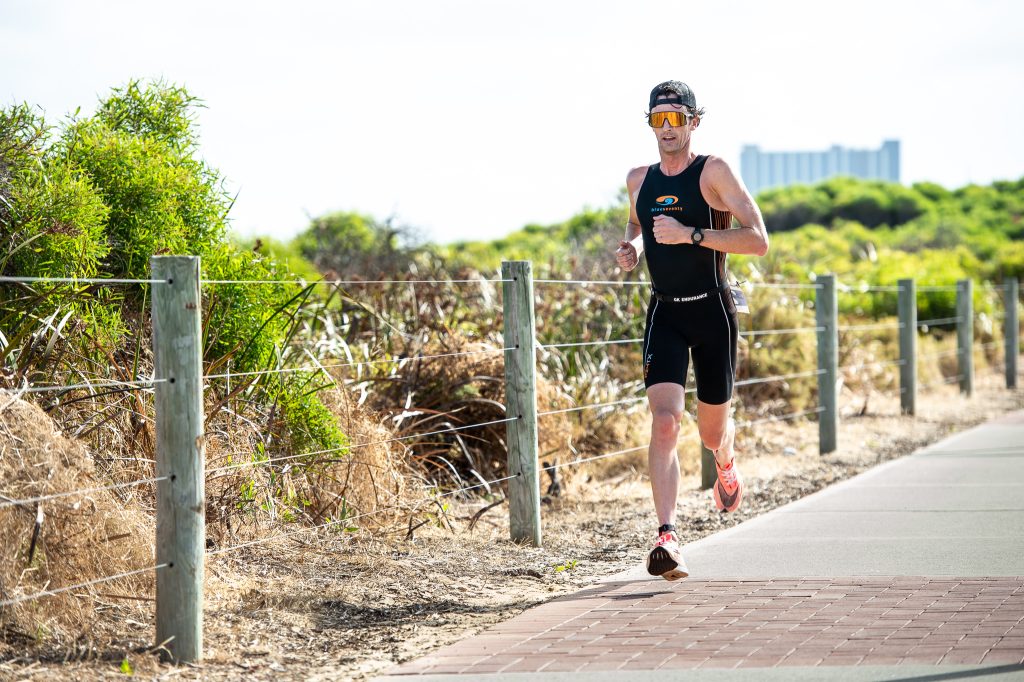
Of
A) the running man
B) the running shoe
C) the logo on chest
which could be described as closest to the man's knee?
the running man

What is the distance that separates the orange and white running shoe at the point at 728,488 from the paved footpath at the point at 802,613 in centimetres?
19

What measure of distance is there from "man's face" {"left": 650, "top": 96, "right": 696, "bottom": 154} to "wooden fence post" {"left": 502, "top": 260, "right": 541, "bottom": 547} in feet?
3.63

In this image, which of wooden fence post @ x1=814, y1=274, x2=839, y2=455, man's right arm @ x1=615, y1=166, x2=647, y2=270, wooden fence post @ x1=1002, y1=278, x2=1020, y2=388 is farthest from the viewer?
→ wooden fence post @ x1=1002, y1=278, x2=1020, y2=388

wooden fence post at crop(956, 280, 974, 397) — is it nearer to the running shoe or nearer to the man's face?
the man's face

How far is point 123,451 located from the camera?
262 inches

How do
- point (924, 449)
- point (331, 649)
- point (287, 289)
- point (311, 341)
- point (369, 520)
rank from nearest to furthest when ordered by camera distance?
point (331, 649), point (369, 520), point (287, 289), point (311, 341), point (924, 449)

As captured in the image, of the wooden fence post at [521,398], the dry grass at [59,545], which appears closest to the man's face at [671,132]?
the wooden fence post at [521,398]

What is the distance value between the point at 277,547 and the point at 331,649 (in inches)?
58.1

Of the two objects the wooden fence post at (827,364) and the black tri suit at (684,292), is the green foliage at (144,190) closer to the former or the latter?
the black tri suit at (684,292)

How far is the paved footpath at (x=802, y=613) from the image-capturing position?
192 inches

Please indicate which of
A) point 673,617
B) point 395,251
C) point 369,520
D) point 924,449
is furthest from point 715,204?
point 395,251

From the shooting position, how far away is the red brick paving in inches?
196

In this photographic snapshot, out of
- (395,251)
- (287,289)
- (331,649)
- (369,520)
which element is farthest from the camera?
(395,251)

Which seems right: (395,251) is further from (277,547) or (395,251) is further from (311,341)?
(277,547)
